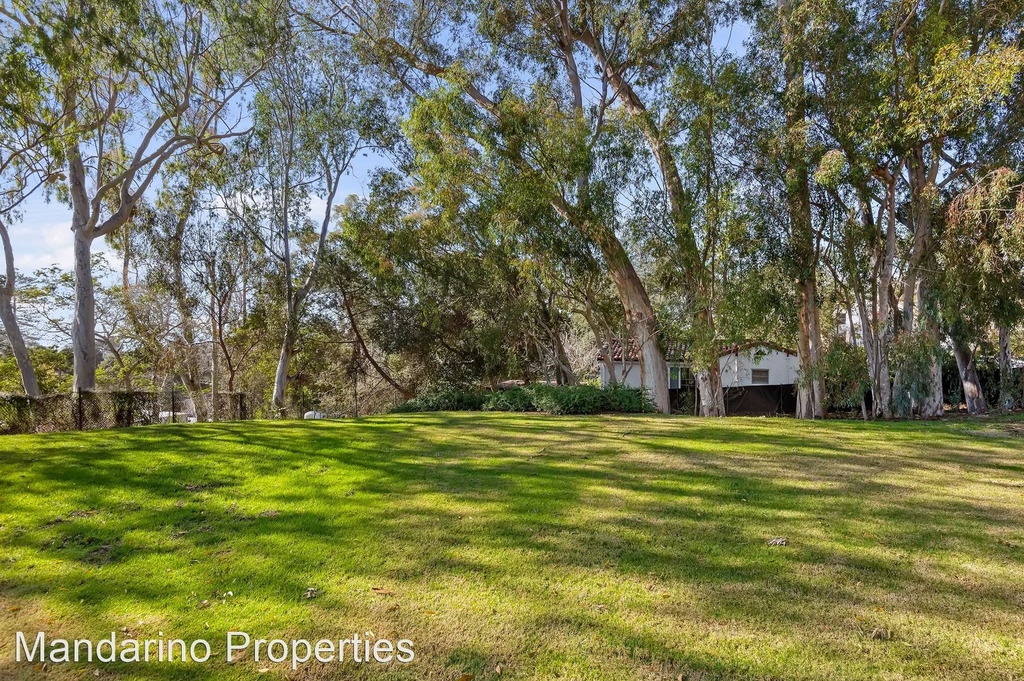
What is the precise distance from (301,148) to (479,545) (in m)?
17.5

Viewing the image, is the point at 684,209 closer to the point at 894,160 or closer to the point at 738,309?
the point at 738,309

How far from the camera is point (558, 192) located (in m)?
13.9

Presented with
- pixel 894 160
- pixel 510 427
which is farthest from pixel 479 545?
pixel 894 160

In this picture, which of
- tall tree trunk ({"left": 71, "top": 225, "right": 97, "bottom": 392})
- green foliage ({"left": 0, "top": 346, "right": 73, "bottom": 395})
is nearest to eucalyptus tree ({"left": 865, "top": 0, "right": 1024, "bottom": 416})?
tall tree trunk ({"left": 71, "top": 225, "right": 97, "bottom": 392})

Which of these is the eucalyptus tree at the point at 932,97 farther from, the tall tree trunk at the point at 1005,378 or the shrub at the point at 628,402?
the shrub at the point at 628,402

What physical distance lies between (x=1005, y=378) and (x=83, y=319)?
75.7ft

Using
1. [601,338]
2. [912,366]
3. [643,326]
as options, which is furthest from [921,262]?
[601,338]

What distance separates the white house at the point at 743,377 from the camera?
57.6 feet

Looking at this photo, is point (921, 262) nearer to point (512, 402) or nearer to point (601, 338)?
point (601, 338)

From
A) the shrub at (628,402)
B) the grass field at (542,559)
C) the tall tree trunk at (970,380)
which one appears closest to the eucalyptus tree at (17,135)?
the grass field at (542,559)

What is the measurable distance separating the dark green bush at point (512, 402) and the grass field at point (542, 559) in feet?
24.7

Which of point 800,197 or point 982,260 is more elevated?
point 800,197

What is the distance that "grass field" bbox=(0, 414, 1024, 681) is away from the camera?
2.77 meters

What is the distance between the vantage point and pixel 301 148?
18516 millimetres
